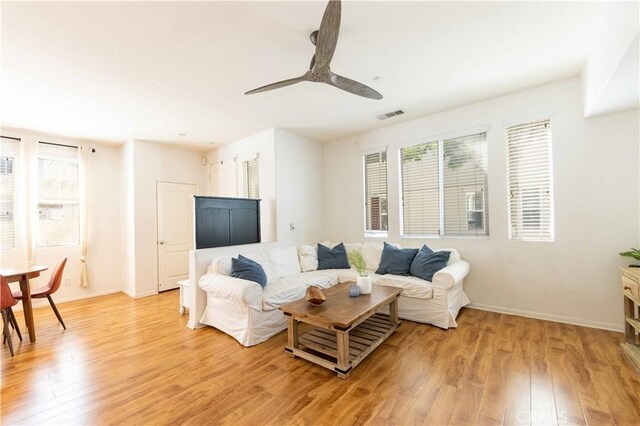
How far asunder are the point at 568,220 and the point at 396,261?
2045mm

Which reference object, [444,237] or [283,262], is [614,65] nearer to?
[444,237]

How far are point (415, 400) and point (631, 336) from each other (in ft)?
7.68

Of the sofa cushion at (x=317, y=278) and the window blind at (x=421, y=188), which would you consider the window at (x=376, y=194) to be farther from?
the sofa cushion at (x=317, y=278)

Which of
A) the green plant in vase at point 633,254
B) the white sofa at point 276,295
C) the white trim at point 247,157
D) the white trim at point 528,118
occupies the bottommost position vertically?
the white sofa at point 276,295

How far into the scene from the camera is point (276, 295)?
309cm

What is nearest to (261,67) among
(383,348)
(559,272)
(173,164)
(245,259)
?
(245,259)

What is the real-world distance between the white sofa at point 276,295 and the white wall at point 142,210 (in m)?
2.34

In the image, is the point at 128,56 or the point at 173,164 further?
the point at 173,164

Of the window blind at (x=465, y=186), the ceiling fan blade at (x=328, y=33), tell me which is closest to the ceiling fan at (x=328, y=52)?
the ceiling fan blade at (x=328, y=33)

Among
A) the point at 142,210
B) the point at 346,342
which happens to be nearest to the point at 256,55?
the point at 346,342

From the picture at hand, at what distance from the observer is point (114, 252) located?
5.20 m

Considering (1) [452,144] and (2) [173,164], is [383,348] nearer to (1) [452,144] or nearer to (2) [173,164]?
(1) [452,144]

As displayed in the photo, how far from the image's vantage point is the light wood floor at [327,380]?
Answer: 184cm

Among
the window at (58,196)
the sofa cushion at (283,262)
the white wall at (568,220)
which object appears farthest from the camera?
the window at (58,196)
